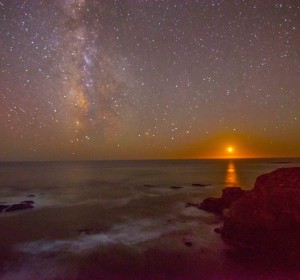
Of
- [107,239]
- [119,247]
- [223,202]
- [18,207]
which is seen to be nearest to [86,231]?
[107,239]

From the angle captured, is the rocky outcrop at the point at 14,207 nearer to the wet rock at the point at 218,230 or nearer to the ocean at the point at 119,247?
the ocean at the point at 119,247

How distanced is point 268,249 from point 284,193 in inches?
172

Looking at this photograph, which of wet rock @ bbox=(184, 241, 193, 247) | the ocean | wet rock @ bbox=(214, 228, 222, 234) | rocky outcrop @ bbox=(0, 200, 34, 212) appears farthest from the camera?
rocky outcrop @ bbox=(0, 200, 34, 212)

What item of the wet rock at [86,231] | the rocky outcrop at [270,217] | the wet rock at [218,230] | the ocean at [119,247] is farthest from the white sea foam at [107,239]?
the rocky outcrop at [270,217]

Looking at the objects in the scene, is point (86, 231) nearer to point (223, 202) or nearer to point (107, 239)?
point (107, 239)

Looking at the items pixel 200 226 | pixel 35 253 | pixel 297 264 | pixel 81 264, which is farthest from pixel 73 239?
pixel 297 264

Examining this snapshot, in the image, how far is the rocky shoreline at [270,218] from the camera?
57.5 feet

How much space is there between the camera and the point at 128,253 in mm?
18984

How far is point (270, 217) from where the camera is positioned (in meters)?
18.9

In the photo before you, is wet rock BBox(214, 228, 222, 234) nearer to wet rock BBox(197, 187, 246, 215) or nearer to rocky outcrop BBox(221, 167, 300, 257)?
rocky outcrop BBox(221, 167, 300, 257)

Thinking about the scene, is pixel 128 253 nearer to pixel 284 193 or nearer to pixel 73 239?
pixel 73 239

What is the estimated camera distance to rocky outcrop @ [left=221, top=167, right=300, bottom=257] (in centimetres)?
1764

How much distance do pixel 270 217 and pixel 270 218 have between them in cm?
8

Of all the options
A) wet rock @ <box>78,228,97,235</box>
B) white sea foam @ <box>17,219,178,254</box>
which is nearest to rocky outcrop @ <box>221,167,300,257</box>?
white sea foam @ <box>17,219,178,254</box>
